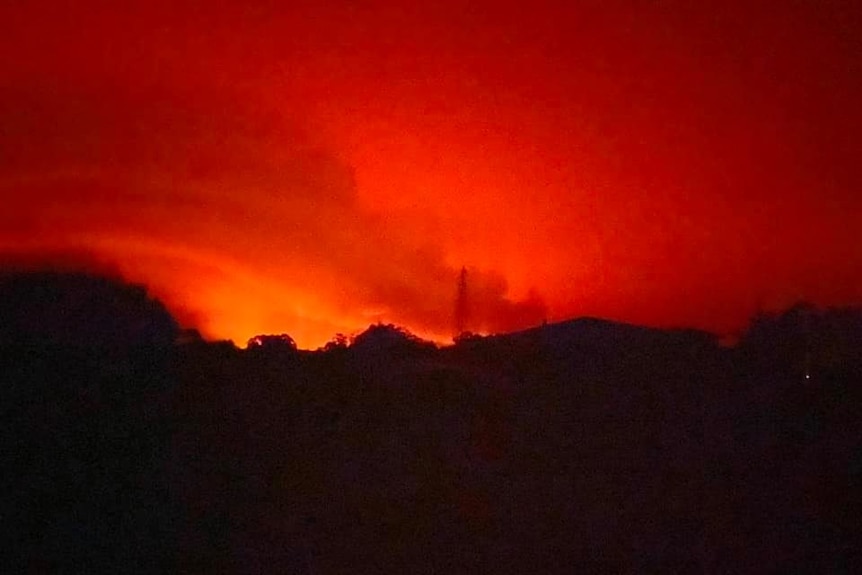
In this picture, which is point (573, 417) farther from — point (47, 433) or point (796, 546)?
point (47, 433)

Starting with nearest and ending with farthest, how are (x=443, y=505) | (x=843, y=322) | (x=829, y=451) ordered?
1. (x=443, y=505)
2. (x=829, y=451)
3. (x=843, y=322)

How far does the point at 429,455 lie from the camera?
1048 cm

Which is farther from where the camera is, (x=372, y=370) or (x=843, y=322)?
(x=843, y=322)

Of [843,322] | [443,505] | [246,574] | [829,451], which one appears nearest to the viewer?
[246,574]

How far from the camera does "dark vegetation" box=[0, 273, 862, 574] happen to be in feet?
32.1

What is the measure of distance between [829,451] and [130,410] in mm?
6401

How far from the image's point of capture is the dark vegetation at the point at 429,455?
9781 mm

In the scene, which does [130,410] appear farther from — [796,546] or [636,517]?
[796,546]

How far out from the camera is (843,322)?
506 inches

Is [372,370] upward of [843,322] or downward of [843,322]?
downward

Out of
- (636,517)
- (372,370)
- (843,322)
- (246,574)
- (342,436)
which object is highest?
(843,322)

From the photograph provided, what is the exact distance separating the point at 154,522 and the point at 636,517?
4108mm

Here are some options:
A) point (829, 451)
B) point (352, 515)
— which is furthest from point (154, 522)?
point (829, 451)

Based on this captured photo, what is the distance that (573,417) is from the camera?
1099cm
